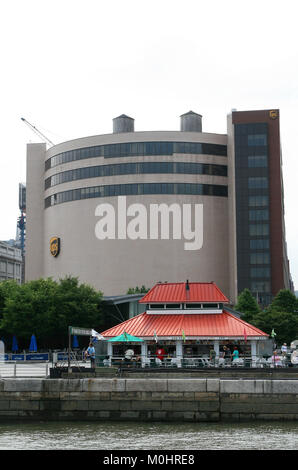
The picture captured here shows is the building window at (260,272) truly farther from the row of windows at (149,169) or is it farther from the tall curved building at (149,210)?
the row of windows at (149,169)

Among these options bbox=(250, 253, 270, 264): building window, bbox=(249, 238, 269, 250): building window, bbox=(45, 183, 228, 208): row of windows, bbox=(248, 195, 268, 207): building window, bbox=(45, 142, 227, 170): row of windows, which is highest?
bbox=(45, 142, 227, 170): row of windows

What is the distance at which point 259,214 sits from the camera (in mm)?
117375

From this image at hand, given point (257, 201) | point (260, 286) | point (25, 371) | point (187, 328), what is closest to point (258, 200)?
point (257, 201)

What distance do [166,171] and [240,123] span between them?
15192 mm

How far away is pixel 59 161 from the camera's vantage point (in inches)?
4875

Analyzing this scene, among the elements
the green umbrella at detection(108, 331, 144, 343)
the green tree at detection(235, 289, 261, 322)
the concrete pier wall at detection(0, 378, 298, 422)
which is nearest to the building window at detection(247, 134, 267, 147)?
the green tree at detection(235, 289, 261, 322)

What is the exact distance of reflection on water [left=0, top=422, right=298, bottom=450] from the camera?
29.4m

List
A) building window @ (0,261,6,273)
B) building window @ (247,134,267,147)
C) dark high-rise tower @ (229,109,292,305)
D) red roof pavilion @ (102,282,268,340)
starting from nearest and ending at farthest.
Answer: red roof pavilion @ (102,282,268,340) → dark high-rise tower @ (229,109,292,305) → building window @ (247,134,267,147) → building window @ (0,261,6,273)

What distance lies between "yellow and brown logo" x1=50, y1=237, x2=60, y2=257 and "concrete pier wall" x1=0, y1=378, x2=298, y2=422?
85.0m

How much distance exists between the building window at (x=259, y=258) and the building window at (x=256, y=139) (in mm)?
18087

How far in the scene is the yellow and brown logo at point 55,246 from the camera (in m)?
122

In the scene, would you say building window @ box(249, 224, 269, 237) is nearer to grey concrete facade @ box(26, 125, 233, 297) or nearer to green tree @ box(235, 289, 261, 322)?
grey concrete facade @ box(26, 125, 233, 297)
